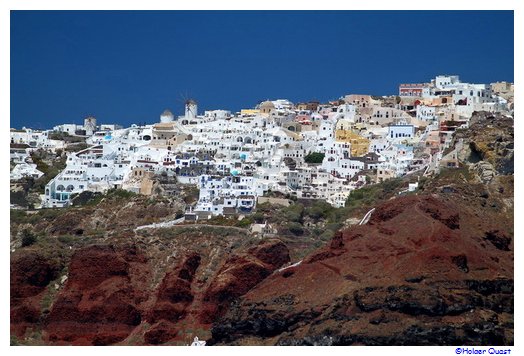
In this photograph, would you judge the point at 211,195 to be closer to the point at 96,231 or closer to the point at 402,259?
the point at 96,231

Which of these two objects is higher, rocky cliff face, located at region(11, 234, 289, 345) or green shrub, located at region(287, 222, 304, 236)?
green shrub, located at region(287, 222, 304, 236)

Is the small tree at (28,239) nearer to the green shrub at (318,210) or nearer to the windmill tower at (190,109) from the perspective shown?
the green shrub at (318,210)

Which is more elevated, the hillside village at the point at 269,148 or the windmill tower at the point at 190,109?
the windmill tower at the point at 190,109

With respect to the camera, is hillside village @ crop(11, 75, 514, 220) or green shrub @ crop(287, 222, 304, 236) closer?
green shrub @ crop(287, 222, 304, 236)

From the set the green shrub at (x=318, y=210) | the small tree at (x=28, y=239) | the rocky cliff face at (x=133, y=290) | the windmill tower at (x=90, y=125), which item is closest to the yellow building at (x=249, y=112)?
the windmill tower at (x=90, y=125)

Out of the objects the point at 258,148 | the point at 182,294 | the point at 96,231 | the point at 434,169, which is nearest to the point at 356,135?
the point at 258,148

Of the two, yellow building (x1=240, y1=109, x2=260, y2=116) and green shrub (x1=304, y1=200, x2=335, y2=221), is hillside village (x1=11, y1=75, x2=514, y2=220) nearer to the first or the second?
yellow building (x1=240, y1=109, x2=260, y2=116)

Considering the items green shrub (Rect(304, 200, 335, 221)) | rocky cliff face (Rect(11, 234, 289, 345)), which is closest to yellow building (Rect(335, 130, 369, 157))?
green shrub (Rect(304, 200, 335, 221))
